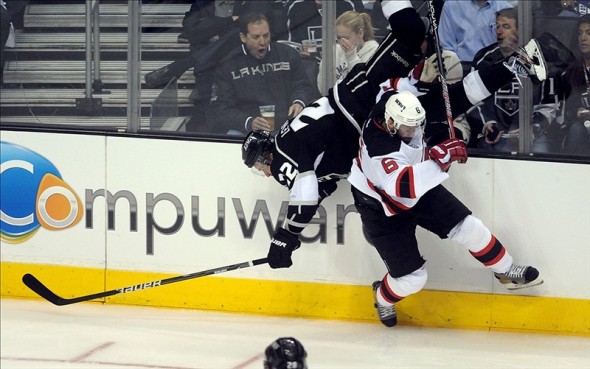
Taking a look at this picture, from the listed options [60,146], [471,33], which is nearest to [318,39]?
[471,33]

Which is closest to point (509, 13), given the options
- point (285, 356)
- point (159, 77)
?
point (159, 77)

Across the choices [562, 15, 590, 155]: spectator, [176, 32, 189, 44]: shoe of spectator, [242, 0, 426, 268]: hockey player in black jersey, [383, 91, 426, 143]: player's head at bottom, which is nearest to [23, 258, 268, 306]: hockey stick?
[242, 0, 426, 268]: hockey player in black jersey

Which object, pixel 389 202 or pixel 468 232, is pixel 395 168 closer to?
pixel 389 202

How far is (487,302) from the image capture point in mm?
6062

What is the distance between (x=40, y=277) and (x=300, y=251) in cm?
140

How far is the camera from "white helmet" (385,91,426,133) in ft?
18.1

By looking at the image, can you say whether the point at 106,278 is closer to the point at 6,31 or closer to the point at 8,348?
the point at 8,348

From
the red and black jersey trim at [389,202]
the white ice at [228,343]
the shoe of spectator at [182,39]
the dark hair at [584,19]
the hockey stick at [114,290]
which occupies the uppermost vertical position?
the dark hair at [584,19]

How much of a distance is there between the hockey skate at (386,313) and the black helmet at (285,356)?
2801 millimetres

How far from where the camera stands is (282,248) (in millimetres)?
5887

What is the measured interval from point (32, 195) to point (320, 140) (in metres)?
1.63

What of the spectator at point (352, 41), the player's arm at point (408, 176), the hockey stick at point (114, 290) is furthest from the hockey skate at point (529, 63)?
the hockey stick at point (114, 290)

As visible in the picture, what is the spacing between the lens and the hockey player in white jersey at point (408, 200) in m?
5.57

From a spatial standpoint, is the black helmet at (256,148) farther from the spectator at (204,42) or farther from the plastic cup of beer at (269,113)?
the spectator at (204,42)
